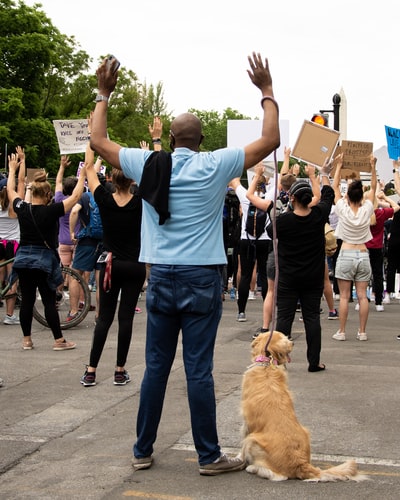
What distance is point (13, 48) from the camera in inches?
1681

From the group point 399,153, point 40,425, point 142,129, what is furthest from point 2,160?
point 40,425

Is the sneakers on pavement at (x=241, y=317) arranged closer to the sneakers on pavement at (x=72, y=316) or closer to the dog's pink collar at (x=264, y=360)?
the sneakers on pavement at (x=72, y=316)

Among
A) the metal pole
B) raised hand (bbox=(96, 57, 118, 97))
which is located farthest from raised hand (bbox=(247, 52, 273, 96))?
the metal pole

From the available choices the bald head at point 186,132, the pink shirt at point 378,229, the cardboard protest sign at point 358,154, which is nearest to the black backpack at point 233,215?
the cardboard protest sign at point 358,154

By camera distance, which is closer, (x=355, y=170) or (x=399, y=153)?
(x=355, y=170)

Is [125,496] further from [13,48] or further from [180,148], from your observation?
[13,48]

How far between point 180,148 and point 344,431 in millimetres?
2385

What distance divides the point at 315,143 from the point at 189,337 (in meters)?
5.93

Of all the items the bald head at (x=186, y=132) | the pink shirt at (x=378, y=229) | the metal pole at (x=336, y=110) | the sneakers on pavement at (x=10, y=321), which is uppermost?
the metal pole at (x=336, y=110)

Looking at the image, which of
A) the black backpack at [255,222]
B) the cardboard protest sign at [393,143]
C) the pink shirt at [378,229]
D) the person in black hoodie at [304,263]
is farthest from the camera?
the cardboard protest sign at [393,143]

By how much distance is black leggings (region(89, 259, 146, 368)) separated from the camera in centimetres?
702

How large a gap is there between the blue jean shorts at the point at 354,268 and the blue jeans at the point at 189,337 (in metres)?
5.50

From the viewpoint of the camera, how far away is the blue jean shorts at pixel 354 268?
9.83 metres

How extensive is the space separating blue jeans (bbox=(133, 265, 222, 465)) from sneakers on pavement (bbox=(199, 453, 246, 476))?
0.10ft
